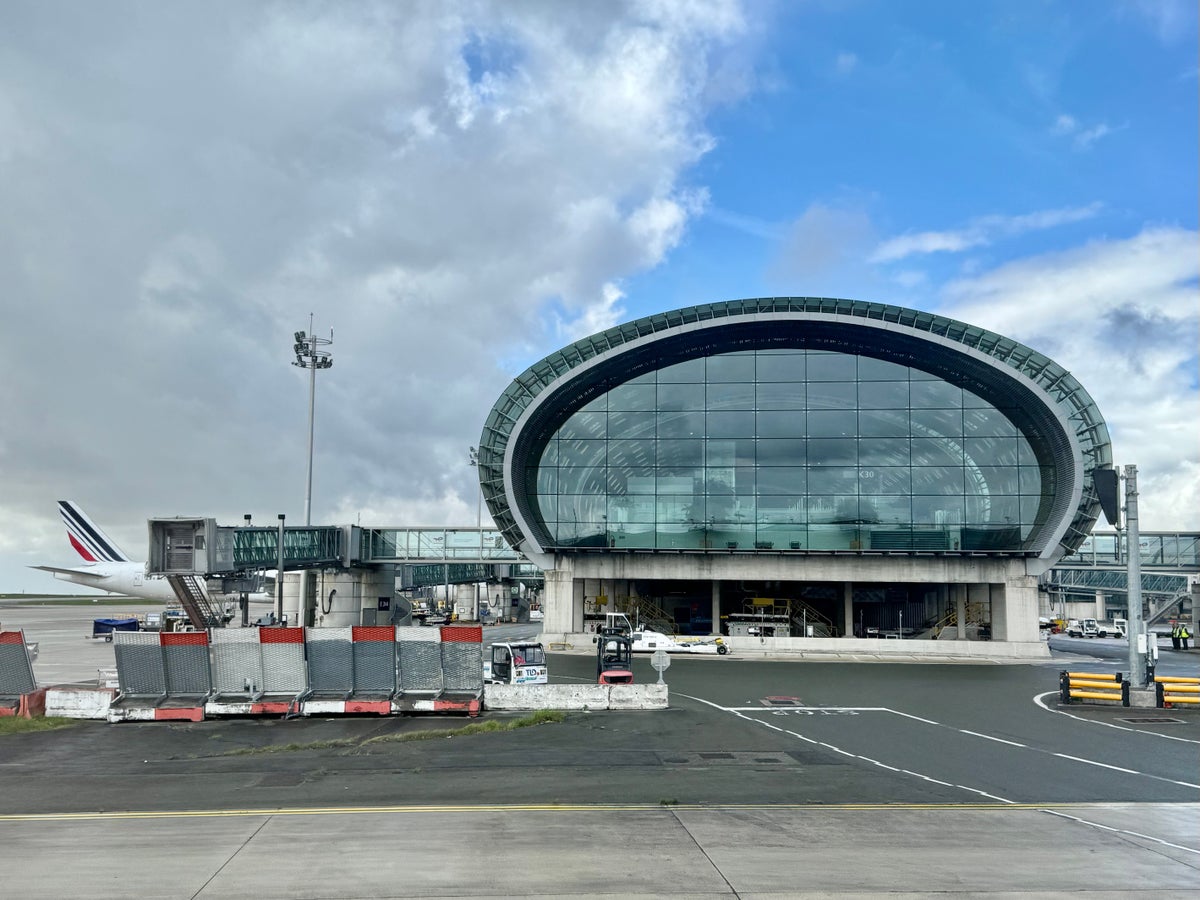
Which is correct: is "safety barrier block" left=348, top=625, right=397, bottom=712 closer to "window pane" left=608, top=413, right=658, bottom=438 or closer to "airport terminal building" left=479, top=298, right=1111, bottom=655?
"airport terminal building" left=479, top=298, right=1111, bottom=655

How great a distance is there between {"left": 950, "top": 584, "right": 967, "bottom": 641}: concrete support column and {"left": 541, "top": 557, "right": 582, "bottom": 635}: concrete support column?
26.4m

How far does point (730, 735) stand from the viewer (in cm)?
2339

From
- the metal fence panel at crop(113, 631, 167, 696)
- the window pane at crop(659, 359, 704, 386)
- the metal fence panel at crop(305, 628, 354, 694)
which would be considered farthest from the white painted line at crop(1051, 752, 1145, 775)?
the window pane at crop(659, 359, 704, 386)

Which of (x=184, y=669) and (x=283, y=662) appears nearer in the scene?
(x=184, y=669)

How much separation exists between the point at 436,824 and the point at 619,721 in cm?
1218

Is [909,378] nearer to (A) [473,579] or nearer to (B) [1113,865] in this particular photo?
(B) [1113,865]

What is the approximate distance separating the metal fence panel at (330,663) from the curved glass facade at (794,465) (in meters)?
34.0

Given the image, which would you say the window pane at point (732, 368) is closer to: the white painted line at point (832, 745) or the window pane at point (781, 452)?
the window pane at point (781, 452)

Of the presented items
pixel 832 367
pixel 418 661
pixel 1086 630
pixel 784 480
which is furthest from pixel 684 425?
pixel 1086 630

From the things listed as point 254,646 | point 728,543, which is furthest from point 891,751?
point 728,543

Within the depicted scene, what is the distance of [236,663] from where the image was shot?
89.7 ft

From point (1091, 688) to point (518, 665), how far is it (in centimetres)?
1998

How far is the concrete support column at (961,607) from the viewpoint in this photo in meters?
61.8

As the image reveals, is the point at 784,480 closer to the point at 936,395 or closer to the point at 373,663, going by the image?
the point at 936,395
